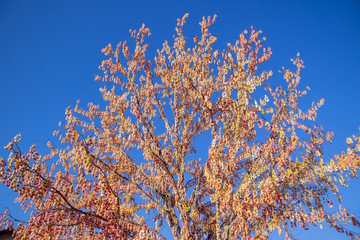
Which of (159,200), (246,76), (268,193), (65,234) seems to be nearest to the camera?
(268,193)

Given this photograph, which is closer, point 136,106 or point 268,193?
point 268,193

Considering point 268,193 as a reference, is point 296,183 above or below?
above

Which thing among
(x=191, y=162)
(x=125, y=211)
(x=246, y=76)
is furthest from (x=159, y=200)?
(x=246, y=76)

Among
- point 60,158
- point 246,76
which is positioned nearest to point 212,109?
point 246,76

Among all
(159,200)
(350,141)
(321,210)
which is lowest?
(321,210)

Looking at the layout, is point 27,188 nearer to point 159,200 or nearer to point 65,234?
point 65,234

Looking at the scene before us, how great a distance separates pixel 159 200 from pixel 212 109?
370 centimetres

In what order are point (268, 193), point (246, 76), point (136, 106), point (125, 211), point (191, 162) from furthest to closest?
point (191, 162) → point (246, 76) → point (136, 106) → point (125, 211) → point (268, 193)

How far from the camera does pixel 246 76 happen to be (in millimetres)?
9078

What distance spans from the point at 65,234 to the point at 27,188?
5.69 feet

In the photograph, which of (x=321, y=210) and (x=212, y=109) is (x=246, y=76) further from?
(x=321, y=210)

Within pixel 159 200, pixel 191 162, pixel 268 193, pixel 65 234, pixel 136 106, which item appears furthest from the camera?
pixel 191 162

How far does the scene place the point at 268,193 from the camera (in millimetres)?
6336

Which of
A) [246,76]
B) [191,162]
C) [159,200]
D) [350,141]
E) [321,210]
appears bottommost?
[321,210]
